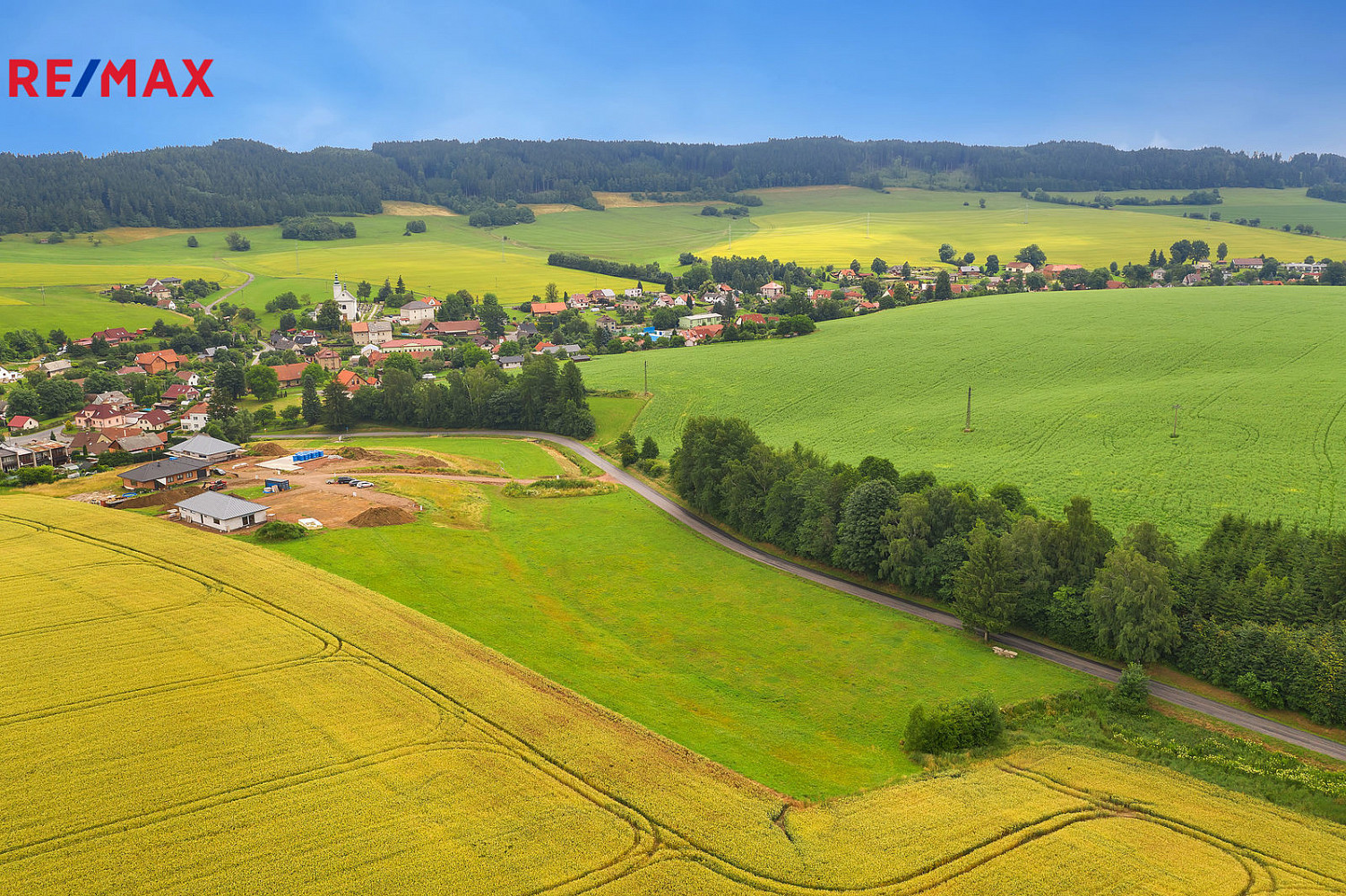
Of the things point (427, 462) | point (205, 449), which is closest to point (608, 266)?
point (427, 462)

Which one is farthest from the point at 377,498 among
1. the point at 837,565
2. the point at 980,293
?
the point at 980,293

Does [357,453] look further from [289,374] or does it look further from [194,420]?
[289,374]

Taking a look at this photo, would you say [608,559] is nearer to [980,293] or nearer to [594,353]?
[594,353]

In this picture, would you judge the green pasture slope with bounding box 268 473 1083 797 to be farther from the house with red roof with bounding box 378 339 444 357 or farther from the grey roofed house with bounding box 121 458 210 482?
the house with red roof with bounding box 378 339 444 357

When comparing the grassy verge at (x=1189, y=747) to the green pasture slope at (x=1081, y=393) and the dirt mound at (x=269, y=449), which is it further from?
the dirt mound at (x=269, y=449)

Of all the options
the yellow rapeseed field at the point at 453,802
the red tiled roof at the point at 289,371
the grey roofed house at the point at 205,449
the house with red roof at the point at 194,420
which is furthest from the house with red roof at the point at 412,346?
the yellow rapeseed field at the point at 453,802

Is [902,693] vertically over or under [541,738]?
under
